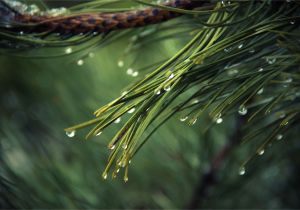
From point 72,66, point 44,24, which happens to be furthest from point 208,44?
point 72,66

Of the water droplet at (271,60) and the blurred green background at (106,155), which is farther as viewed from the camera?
the blurred green background at (106,155)

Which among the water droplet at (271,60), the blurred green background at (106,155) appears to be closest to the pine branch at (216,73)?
the water droplet at (271,60)

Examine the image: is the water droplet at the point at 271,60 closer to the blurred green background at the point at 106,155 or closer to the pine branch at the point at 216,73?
the pine branch at the point at 216,73

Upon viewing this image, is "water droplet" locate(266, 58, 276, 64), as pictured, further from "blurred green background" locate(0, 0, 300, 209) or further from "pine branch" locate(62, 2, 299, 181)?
"blurred green background" locate(0, 0, 300, 209)

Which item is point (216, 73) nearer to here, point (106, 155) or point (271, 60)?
point (271, 60)

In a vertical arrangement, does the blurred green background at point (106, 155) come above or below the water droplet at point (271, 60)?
below

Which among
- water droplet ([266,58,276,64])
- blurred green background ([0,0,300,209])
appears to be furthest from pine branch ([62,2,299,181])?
blurred green background ([0,0,300,209])

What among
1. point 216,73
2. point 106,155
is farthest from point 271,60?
point 106,155

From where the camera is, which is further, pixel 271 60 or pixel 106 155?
pixel 106 155
